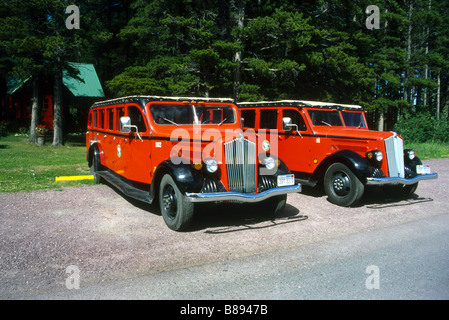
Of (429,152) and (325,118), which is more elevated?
(325,118)

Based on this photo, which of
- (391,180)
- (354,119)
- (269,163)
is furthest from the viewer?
(354,119)

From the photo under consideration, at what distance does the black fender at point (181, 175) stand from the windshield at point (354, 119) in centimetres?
519

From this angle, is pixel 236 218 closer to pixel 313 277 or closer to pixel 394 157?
pixel 313 277

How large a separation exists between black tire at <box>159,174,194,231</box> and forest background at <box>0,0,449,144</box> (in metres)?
12.0

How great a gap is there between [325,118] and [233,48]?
31.7ft

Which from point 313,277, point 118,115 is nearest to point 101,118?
point 118,115

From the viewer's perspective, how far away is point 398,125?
24484 millimetres

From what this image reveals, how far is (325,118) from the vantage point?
9164mm

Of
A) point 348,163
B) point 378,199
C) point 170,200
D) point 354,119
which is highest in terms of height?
point 354,119

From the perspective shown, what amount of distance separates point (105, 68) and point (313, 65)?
27.0 m

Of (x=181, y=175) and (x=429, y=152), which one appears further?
(x=429, y=152)
